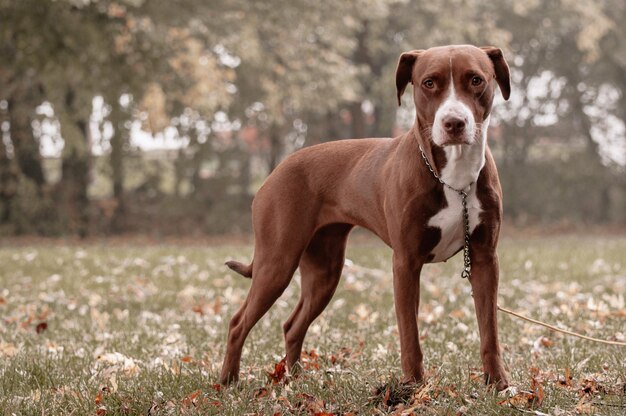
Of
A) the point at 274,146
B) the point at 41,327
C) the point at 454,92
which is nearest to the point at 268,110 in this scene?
the point at 274,146

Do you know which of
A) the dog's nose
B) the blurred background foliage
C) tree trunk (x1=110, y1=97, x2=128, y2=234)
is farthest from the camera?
tree trunk (x1=110, y1=97, x2=128, y2=234)

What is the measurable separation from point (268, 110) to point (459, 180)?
54.9 feet

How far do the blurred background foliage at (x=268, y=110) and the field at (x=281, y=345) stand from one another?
6.02 metres

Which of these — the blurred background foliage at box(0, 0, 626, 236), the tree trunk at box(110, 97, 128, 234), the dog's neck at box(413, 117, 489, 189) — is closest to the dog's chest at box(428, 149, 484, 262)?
the dog's neck at box(413, 117, 489, 189)

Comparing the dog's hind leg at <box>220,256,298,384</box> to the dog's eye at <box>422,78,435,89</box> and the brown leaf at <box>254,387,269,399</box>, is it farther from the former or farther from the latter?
the dog's eye at <box>422,78,435,89</box>

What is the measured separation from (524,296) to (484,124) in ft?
16.4

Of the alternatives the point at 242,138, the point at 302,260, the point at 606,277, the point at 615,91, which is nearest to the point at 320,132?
the point at 242,138

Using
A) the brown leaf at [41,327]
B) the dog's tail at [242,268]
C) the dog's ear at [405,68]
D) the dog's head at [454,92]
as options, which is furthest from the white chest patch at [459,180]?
the brown leaf at [41,327]

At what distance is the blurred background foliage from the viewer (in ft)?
55.8

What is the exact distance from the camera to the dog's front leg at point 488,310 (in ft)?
12.9

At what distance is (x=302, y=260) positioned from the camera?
482cm

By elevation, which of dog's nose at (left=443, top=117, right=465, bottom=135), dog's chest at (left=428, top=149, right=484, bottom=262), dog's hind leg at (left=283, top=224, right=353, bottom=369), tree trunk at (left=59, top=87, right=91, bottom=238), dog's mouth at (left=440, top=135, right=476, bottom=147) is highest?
dog's nose at (left=443, top=117, right=465, bottom=135)

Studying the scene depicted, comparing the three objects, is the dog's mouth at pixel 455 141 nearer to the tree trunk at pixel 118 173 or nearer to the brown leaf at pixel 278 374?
the brown leaf at pixel 278 374

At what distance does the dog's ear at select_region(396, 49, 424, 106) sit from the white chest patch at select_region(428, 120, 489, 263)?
17.7 inches
